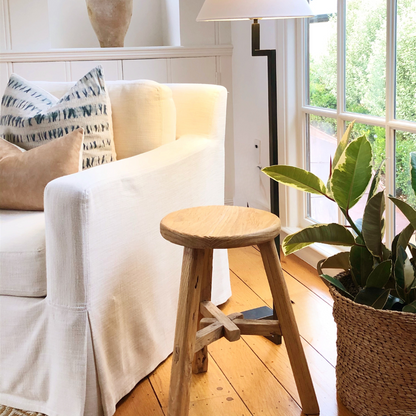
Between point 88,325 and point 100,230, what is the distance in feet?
0.76

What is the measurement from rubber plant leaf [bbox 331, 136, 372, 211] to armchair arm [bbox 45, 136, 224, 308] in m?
0.54

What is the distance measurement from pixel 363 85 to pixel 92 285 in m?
1.23

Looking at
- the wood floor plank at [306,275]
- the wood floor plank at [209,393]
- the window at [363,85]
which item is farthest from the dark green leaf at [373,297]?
the wood floor plank at [306,275]

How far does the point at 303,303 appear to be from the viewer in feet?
6.73

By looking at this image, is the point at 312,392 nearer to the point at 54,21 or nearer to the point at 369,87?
the point at 369,87

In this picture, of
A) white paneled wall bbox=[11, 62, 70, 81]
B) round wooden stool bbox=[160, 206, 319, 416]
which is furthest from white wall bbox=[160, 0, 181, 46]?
round wooden stool bbox=[160, 206, 319, 416]

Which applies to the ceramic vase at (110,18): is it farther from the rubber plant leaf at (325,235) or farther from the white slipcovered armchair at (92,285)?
the rubber plant leaf at (325,235)

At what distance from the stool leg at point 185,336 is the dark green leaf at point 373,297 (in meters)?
0.39

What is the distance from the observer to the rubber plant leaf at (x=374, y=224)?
123 cm

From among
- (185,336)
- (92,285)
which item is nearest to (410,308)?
(185,336)

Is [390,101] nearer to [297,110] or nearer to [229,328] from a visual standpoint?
[297,110]

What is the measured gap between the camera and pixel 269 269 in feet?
4.46

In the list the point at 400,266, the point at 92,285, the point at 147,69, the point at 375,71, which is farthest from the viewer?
the point at 147,69

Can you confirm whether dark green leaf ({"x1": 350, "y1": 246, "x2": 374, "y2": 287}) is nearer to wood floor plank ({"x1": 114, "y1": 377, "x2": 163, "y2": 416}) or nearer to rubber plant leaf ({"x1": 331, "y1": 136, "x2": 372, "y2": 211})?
rubber plant leaf ({"x1": 331, "y1": 136, "x2": 372, "y2": 211})
